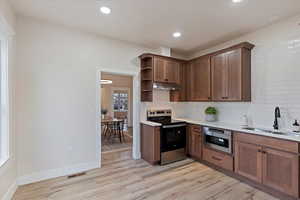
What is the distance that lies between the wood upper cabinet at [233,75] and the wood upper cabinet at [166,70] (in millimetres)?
1024

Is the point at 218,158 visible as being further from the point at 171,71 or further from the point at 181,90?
the point at 171,71

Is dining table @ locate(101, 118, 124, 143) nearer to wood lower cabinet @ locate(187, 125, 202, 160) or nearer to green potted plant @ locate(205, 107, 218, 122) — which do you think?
wood lower cabinet @ locate(187, 125, 202, 160)

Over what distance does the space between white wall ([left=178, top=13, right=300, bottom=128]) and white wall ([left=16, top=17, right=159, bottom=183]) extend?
10.4 feet

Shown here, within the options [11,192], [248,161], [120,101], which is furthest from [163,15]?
[120,101]

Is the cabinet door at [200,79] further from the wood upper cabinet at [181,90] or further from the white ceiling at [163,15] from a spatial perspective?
the white ceiling at [163,15]

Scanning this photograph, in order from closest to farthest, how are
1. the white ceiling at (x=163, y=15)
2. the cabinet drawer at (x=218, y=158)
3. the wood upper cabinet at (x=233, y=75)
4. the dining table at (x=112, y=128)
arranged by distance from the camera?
1. the white ceiling at (x=163, y=15)
2. the cabinet drawer at (x=218, y=158)
3. the wood upper cabinet at (x=233, y=75)
4. the dining table at (x=112, y=128)

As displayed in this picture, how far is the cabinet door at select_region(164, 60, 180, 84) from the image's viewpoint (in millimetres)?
4047

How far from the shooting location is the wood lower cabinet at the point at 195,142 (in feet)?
12.1

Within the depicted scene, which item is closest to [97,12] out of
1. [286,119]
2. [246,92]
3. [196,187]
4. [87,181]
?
[87,181]

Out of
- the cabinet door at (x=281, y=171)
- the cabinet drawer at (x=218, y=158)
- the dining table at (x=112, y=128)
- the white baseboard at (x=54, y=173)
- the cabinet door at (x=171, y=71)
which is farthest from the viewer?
the dining table at (x=112, y=128)

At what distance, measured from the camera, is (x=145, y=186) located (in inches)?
107

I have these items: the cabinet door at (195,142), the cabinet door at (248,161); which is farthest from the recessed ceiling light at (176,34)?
the cabinet door at (248,161)

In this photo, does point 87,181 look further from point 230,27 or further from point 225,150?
point 230,27

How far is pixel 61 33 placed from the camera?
3.10m
